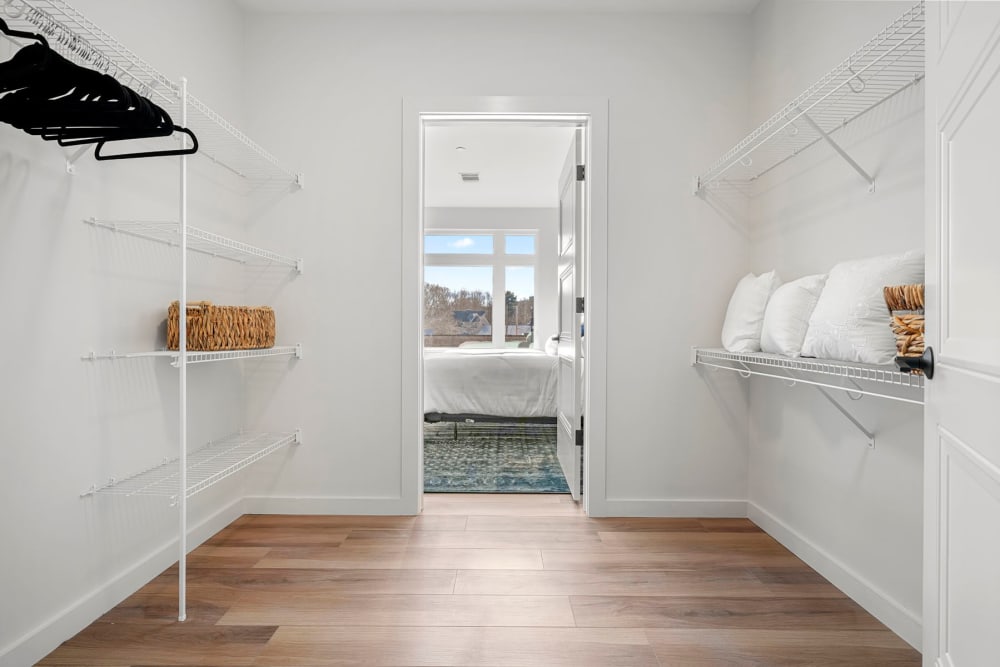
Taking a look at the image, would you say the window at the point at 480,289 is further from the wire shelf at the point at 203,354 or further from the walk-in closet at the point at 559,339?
the wire shelf at the point at 203,354

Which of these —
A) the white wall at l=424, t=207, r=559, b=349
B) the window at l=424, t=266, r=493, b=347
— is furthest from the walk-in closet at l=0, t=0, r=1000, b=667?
the window at l=424, t=266, r=493, b=347

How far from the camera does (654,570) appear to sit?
210 cm

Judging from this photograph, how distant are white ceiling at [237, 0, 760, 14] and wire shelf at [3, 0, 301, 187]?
2.45ft

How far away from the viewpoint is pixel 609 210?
2.70 metres

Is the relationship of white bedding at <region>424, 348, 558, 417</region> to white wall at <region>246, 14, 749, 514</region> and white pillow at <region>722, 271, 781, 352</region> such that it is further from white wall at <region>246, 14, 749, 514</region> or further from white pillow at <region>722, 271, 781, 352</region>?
white pillow at <region>722, 271, 781, 352</region>

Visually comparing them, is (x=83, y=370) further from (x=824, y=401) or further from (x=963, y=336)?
(x=824, y=401)

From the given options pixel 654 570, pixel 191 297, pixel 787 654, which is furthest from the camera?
pixel 191 297

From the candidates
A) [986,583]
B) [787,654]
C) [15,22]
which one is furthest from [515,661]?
[15,22]

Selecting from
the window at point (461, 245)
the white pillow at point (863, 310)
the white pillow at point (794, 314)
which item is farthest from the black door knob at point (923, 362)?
the window at point (461, 245)

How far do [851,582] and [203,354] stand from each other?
2.38m

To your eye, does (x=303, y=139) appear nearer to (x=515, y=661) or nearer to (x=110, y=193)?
(x=110, y=193)

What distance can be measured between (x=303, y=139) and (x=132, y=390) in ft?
4.67

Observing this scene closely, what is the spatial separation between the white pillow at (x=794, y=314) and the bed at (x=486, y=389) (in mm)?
2573

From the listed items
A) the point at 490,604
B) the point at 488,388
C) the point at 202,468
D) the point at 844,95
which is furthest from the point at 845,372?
the point at 488,388
